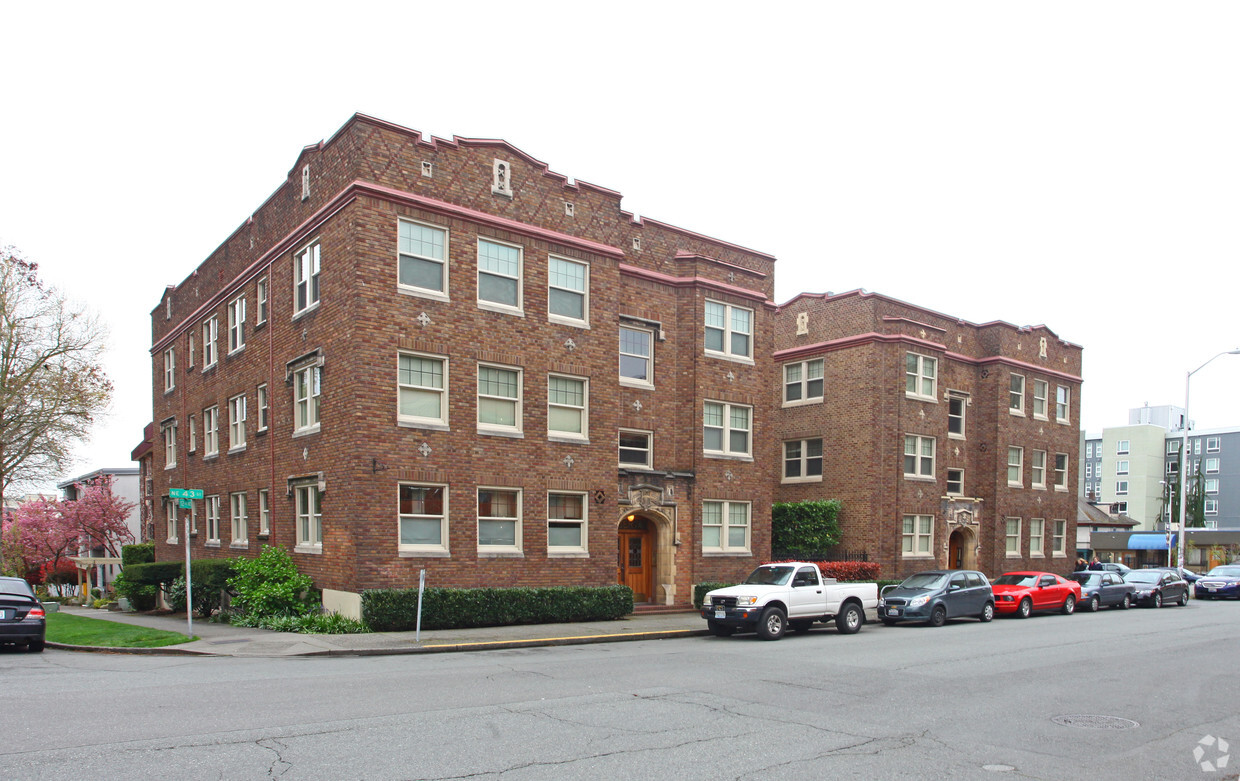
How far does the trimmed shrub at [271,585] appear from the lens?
20.4 metres

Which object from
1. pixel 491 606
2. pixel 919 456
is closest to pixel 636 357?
pixel 491 606

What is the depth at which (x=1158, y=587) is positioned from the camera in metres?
31.5

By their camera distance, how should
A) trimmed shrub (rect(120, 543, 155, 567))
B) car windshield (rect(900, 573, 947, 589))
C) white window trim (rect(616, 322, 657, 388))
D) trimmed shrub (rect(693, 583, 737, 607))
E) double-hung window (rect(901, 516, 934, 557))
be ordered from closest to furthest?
car windshield (rect(900, 573, 947, 589)) < trimmed shrub (rect(693, 583, 737, 607)) < white window trim (rect(616, 322, 657, 388)) < double-hung window (rect(901, 516, 934, 557)) < trimmed shrub (rect(120, 543, 155, 567))

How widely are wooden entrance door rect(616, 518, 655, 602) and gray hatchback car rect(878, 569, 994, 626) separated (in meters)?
6.28

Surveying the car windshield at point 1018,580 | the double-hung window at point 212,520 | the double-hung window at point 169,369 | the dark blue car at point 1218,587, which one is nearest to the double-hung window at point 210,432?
the double-hung window at point 212,520

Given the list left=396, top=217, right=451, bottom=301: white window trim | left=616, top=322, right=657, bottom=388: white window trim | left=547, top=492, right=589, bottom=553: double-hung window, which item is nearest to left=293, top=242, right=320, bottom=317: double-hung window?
left=396, top=217, right=451, bottom=301: white window trim

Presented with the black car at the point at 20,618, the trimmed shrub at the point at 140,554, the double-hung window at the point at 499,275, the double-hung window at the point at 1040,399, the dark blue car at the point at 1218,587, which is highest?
the double-hung window at the point at 499,275

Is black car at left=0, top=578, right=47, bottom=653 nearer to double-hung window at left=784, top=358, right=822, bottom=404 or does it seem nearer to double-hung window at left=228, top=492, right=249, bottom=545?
double-hung window at left=228, top=492, right=249, bottom=545

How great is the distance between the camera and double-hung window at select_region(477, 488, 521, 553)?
2112 cm

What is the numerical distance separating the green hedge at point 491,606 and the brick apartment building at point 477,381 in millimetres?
626

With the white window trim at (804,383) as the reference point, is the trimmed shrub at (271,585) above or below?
below

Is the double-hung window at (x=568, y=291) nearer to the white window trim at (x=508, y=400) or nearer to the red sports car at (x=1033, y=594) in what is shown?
the white window trim at (x=508, y=400)

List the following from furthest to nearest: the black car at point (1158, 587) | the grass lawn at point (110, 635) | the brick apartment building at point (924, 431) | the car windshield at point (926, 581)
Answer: the brick apartment building at point (924, 431) → the black car at point (1158, 587) → the car windshield at point (926, 581) → the grass lawn at point (110, 635)

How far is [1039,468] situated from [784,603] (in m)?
24.1
